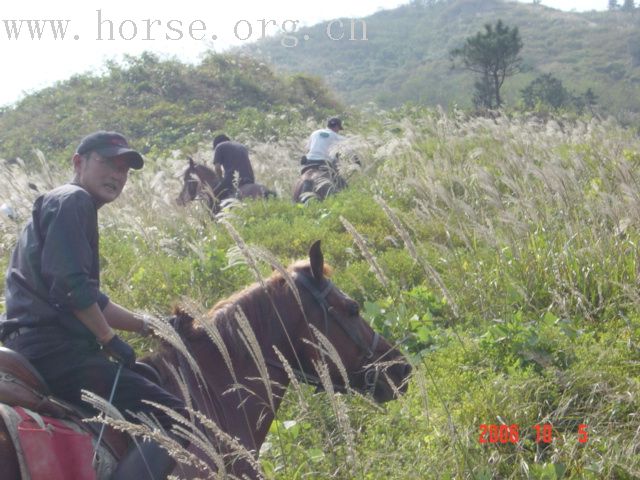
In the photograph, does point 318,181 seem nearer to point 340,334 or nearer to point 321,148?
point 321,148

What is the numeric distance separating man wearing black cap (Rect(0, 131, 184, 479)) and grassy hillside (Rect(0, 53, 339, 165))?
1917cm

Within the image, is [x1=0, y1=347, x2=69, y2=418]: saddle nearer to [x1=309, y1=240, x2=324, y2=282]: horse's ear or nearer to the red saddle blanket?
the red saddle blanket

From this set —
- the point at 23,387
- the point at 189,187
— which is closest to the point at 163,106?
the point at 189,187

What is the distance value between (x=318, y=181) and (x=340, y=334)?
7.71 meters

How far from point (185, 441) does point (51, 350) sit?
774mm

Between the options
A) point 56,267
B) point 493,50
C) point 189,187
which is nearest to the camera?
point 56,267

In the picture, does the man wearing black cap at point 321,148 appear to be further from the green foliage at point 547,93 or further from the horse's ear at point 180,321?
the green foliage at point 547,93

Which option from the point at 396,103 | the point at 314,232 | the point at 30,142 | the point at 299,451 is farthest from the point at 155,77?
the point at 396,103

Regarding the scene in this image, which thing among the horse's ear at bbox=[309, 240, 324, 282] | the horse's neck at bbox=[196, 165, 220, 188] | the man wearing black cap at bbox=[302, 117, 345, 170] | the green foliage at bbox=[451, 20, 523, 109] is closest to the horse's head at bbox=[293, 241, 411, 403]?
the horse's ear at bbox=[309, 240, 324, 282]

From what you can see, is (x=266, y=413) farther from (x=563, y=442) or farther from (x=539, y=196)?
(x=539, y=196)

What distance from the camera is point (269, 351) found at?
4.19 meters

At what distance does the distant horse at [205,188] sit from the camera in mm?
11500

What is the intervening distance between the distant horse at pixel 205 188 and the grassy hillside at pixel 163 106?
1044 cm
